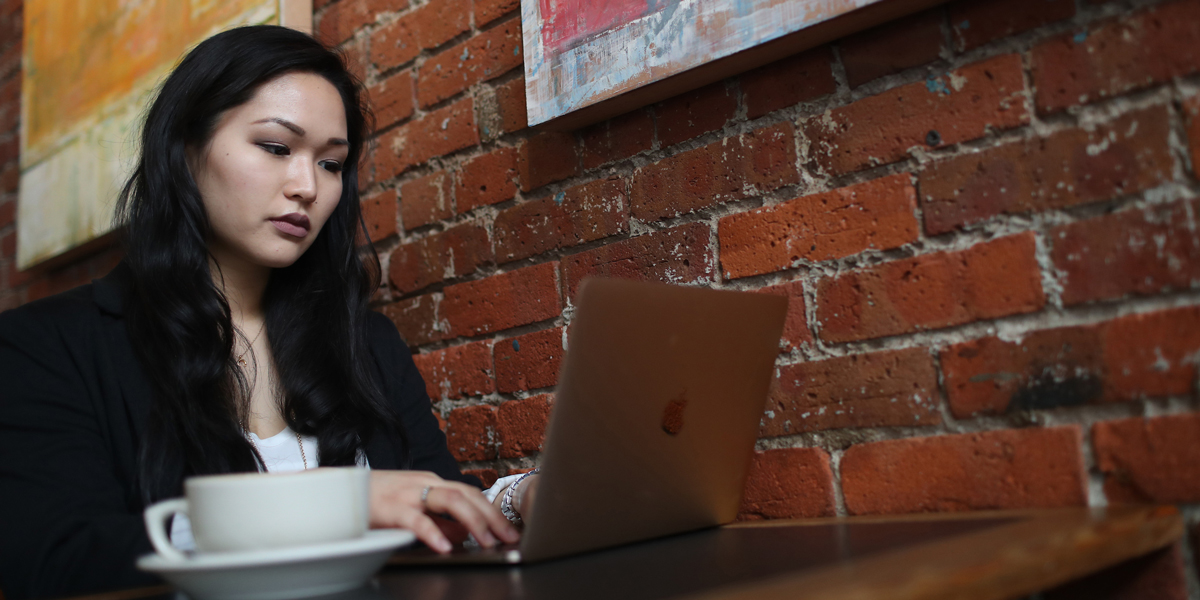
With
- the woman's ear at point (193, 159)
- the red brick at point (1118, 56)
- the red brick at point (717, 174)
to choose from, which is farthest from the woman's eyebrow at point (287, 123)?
the red brick at point (1118, 56)

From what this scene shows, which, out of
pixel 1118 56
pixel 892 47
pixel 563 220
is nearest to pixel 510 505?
pixel 563 220

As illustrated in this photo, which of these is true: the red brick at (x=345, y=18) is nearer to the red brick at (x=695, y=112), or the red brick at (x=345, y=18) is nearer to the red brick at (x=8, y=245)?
the red brick at (x=695, y=112)

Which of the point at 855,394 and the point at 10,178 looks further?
the point at 10,178

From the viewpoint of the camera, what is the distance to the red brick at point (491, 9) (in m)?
1.38

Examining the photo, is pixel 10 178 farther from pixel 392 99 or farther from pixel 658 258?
pixel 658 258

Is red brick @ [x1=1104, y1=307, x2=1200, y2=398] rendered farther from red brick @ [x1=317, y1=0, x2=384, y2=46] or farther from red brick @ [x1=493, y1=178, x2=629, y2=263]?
red brick @ [x1=317, y1=0, x2=384, y2=46]

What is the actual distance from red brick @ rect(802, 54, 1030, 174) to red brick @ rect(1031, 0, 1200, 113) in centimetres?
3

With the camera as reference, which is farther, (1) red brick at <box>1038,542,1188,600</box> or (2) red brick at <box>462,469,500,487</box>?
(2) red brick at <box>462,469,500,487</box>

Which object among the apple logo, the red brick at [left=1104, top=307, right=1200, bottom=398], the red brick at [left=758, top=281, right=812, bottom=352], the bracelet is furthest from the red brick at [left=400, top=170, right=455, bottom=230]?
the red brick at [left=1104, top=307, right=1200, bottom=398]

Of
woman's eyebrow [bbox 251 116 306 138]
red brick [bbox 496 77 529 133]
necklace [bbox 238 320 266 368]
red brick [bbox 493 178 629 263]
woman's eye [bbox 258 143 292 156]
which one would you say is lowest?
necklace [bbox 238 320 266 368]

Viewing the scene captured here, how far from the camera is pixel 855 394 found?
3.21 ft

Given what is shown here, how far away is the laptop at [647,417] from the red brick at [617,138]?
398mm

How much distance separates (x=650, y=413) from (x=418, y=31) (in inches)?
42.6

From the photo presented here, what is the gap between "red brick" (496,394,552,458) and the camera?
130 cm
